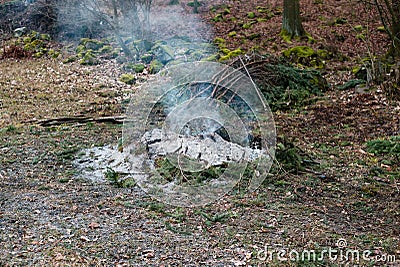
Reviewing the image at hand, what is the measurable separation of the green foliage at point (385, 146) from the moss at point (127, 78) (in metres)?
6.21

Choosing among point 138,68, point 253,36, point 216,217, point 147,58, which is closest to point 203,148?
point 216,217

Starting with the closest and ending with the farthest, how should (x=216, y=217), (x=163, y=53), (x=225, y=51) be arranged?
(x=216, y=217)
(x=225, y=51)
(x=163, y=53)

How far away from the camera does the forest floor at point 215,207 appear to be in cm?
361

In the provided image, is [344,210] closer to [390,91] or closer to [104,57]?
[390,91]

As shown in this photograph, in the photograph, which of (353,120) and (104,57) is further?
A: (104,57)

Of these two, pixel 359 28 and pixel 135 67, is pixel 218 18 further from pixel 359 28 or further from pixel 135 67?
pixel 135 67

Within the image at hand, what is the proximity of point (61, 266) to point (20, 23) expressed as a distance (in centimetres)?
1578

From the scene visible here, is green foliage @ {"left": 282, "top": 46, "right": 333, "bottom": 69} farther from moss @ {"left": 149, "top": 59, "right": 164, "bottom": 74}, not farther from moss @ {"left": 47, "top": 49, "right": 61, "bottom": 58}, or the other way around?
moss @ {"left": 47, "top": 49, "right": 61, "bottom": 58}

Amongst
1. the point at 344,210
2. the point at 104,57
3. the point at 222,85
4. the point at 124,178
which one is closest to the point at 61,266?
the point at 124,178

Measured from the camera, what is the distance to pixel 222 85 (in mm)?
6719

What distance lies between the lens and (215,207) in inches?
178

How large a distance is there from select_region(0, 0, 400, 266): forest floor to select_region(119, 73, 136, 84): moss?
2.46 m

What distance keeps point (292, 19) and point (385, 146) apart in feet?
27.6

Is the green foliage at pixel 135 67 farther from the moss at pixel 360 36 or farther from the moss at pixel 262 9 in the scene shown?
the moss at pixel 262 9
